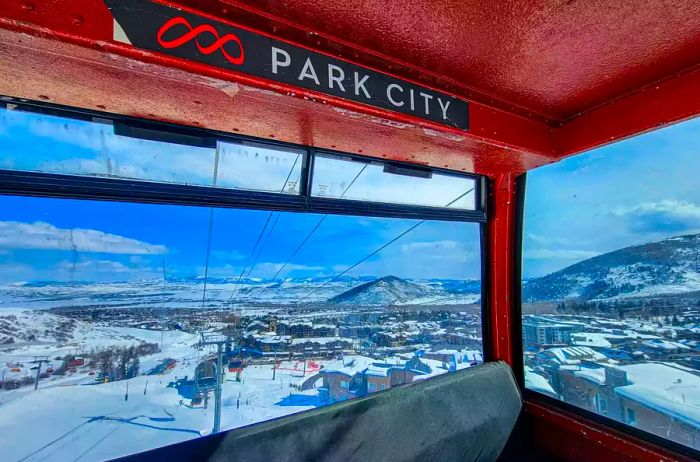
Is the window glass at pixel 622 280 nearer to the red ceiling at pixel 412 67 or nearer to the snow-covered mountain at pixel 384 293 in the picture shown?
the red ceiling at pixel 412 67

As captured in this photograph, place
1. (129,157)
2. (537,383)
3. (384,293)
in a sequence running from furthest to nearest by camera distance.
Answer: (537,383)
(384,293)
(129,157)

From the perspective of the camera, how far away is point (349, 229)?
7.27 ft

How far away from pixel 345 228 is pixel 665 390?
2.12 m

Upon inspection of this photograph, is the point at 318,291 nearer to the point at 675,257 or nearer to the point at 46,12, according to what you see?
the point at 46,12

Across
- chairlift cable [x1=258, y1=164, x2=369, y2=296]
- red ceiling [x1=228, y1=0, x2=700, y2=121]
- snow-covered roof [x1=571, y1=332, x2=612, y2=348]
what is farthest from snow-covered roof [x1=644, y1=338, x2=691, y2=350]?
chairlift cable [x1=258, y1=164, x2=369, y2=296]

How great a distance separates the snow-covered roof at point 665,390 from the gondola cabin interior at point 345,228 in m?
0.01

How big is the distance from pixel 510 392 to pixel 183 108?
8.97 feet

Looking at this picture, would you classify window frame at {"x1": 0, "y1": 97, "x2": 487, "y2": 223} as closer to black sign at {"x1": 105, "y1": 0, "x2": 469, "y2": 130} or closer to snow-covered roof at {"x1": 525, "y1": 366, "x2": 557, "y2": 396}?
black sign at {"x1": 105, "y1": 0, "x2": 469, "y2": 130}

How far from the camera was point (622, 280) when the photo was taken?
194 cm

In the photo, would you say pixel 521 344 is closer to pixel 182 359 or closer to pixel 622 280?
pixel 622 280

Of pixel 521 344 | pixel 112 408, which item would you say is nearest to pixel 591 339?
pixel 521 344

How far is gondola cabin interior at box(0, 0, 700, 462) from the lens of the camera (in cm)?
108

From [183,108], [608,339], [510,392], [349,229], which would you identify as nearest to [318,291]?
[349,229]

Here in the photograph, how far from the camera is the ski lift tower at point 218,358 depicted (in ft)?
5.70
